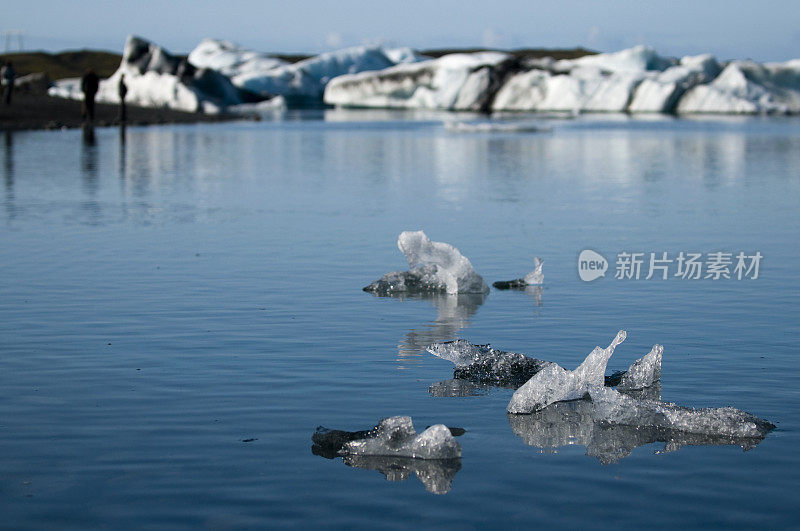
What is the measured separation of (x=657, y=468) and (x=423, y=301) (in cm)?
512

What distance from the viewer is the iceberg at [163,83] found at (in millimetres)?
81688

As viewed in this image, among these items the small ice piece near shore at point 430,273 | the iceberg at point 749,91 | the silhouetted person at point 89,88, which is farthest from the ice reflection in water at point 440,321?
the iceberg at point 749,91

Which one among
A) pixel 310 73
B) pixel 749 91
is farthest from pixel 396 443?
pixel 310 73

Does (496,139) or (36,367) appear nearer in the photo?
(36,367)

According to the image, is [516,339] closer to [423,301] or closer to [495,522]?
[423,301]

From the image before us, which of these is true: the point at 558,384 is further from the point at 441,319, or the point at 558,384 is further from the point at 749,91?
the point at 749,91

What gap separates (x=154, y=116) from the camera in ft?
199

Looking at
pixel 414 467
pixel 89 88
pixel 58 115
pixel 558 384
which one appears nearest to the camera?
pixel 414 467

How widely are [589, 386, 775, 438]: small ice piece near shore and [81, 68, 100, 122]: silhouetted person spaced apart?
38838mm

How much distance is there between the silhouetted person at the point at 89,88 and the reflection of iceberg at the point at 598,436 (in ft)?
127

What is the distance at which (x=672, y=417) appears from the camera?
252 inches

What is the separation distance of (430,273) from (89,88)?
37.6 metres

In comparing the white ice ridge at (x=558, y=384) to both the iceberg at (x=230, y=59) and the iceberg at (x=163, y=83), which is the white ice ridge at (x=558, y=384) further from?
the iceberg at (x=230, y=59)

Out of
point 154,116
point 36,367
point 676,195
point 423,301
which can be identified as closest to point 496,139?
point 154,116
